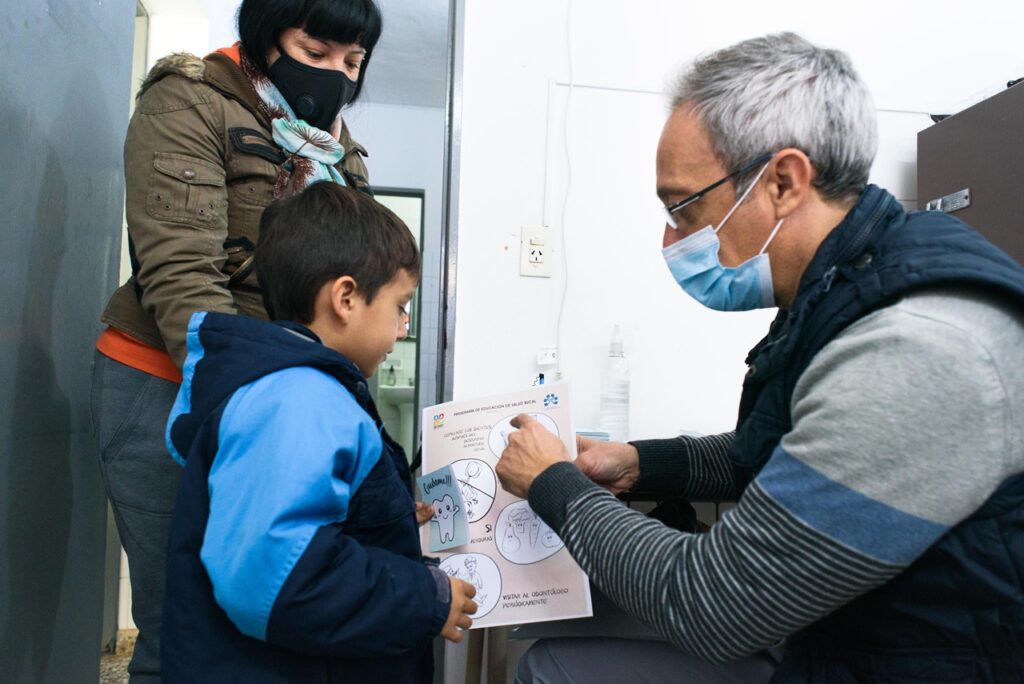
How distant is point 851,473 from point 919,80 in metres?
2.05

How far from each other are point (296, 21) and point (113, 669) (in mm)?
2161

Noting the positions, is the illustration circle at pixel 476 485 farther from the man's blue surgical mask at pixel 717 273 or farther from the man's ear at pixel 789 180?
the man's ear at pixel 789 180

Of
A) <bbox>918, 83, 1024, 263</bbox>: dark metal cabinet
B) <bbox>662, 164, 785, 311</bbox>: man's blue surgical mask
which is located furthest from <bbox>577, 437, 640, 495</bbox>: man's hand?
<bbox>918, 83, 1024, 263</bbox>: dark metal cabinet

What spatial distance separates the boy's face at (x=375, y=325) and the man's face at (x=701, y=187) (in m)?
0.39

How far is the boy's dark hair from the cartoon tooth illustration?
14.8 inches

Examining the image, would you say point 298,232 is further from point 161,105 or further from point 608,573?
point 608,573

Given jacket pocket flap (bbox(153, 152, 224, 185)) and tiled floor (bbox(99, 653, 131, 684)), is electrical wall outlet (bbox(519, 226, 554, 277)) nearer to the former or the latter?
jacket pocket flap (bbox(153, 152, 224, 185))

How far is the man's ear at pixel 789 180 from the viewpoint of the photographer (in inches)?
34.4

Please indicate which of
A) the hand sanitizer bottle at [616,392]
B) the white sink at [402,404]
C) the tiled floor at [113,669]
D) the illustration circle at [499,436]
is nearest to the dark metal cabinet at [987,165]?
the hand sanitizer bottle at [616,392]

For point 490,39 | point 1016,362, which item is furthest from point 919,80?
point 1016,362

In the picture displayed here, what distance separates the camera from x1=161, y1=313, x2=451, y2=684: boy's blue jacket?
2.60 feet

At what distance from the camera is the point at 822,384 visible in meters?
0.72

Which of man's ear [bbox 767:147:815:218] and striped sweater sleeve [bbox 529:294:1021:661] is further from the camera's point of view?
man's ear [bbox 767:147:815:218]

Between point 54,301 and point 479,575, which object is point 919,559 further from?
point 54,301
